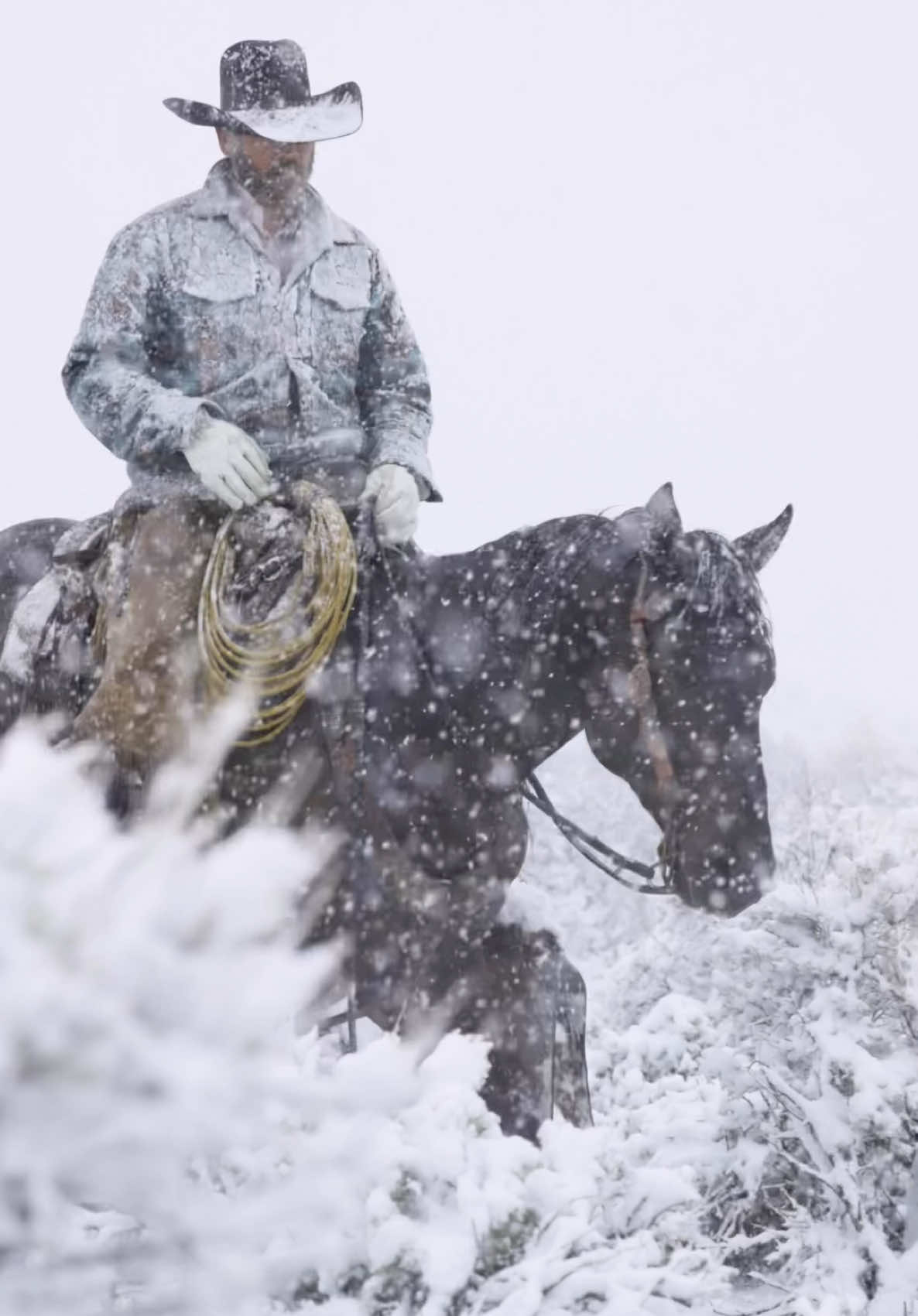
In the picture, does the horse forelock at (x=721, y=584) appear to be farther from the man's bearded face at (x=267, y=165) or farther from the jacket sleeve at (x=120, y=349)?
the man's bearded face at (x=267, y=165)

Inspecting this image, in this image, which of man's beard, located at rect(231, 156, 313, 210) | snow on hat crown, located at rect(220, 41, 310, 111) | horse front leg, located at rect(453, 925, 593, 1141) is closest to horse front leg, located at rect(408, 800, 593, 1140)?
horse front leg, located at rect(453, 925, 593, 1141)

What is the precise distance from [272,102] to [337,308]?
61 centimetres

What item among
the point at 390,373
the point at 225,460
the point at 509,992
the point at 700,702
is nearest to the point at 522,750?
the point at 700,702

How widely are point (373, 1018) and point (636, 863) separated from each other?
0.86 m

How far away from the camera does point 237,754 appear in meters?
3.96

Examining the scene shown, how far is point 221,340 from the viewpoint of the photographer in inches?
171

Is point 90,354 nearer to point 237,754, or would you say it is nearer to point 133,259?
point 133,259

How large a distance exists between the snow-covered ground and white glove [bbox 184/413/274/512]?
1.36 metres

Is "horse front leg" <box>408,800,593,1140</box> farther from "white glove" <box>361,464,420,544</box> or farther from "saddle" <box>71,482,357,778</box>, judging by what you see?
"white glove" <box>361,464,420,544</box>

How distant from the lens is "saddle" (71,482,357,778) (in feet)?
12.7

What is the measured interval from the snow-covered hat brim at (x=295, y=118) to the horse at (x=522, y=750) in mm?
1243

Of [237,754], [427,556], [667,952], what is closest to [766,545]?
[427,556]

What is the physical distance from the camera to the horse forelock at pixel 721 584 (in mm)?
3781

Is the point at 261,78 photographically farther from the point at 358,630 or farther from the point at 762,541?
the point at 762,541
